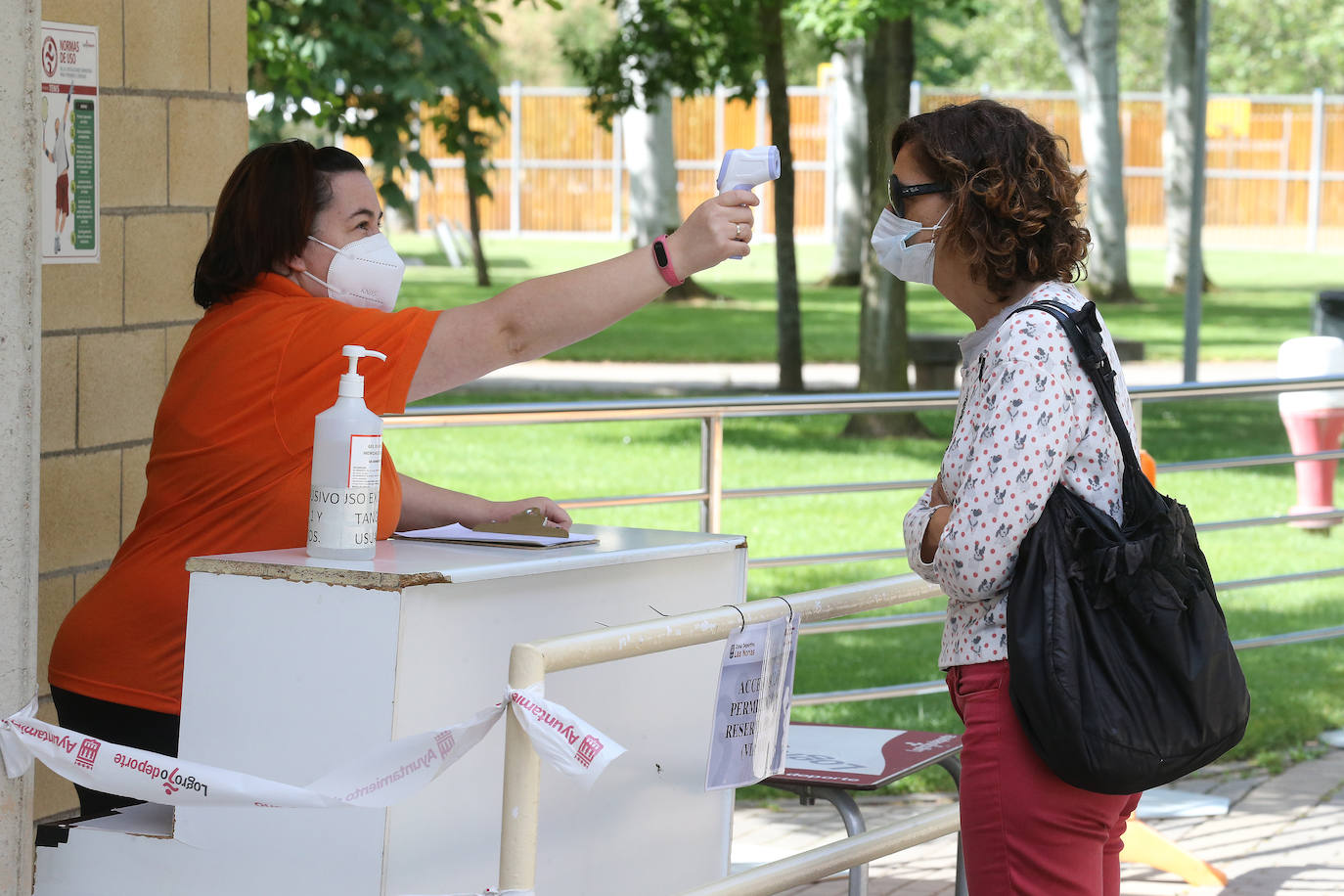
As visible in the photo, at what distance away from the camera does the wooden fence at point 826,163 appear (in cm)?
Result: 3494

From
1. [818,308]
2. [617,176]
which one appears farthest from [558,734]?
[617,176]

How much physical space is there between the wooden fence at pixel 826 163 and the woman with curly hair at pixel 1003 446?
31542mm

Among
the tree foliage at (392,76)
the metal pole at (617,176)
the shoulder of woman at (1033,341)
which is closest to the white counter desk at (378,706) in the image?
the shoulder of woman at (1033,341)

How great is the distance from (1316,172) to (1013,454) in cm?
3571

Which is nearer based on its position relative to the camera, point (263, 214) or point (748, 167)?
point (748, 167)

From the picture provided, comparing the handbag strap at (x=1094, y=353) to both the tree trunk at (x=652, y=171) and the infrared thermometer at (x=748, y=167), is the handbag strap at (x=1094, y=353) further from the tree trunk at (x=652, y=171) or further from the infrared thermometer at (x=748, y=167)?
the tree trunk at (x=652, y=171)

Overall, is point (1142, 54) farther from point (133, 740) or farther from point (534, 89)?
point (133, 740)

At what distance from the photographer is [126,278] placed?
3986 mm

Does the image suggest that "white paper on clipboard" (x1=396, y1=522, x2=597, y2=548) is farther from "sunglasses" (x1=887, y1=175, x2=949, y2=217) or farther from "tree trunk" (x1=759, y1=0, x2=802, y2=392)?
"tree trunk" (x1=759, y1=0, x2=802, y2=392)

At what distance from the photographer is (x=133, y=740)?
8.91 feet

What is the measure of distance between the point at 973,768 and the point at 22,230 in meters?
1.59

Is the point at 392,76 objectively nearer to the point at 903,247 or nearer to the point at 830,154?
the point at 903,247

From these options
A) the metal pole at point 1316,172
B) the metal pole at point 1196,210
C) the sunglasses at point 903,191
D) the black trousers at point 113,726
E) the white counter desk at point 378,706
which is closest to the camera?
the white counter desk at point 378,706

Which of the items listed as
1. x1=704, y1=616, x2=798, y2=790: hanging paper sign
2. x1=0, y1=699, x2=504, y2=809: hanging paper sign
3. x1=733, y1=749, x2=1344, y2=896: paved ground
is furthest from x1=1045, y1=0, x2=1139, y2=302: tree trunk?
x1=0, y1=699, x2=504, y2=809: hanging paper sign
